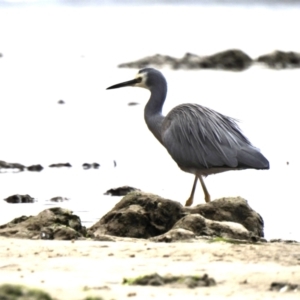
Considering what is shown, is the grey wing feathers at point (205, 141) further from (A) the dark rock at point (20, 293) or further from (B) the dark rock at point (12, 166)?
(A) the dark rock at point (20, 293)

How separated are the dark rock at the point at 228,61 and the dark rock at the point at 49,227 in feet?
61.7

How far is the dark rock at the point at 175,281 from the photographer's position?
22.3ft

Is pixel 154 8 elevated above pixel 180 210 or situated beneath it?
elevated above

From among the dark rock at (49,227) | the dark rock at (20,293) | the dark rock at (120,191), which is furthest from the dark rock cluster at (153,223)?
the dark rock at (120,191)

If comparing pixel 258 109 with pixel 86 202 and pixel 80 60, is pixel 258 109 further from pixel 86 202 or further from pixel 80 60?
pixel 80 60

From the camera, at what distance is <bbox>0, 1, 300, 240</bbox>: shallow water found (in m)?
12.6

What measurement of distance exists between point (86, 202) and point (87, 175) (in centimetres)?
187

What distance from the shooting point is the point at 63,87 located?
2383 centimetres

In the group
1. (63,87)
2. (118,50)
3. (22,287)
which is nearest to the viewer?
(22,287)

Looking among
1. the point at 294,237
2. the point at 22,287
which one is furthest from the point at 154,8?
the point at 22,287

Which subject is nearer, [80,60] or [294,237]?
[294,237]

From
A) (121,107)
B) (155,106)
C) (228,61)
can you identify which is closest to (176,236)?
(155,106)

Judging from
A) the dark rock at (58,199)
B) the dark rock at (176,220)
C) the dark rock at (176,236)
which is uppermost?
the dark rock at (58,199)

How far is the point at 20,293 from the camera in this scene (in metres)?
6.19
